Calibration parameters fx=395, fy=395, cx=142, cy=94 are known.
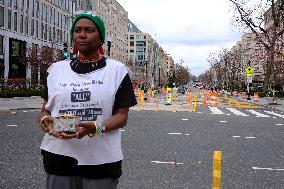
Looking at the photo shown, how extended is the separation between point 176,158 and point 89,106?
5.72 meters

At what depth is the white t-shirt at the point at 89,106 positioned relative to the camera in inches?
96.3

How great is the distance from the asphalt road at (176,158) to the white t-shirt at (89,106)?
3370 millimetres

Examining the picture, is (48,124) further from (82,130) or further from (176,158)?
(176,158)

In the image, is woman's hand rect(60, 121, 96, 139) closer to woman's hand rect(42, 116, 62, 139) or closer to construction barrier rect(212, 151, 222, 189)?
woman's hand rect(42, 116, 62, 139)

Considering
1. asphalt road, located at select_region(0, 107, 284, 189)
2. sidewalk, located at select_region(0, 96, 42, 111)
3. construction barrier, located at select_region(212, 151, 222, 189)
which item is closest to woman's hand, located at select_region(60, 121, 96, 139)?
construction barrier, located at select_region(212, 151, 222, 189)

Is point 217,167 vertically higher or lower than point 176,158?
higher

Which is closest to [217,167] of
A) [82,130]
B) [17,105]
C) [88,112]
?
[88,112]

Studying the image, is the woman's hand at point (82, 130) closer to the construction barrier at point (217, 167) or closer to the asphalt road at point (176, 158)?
the construction barrier at point (217, 167)

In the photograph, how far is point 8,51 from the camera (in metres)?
47.3

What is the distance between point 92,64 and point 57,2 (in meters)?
64.4

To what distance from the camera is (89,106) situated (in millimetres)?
2471

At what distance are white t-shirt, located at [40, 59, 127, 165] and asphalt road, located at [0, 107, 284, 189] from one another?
11.1 feet

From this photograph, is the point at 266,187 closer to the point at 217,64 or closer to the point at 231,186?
the point at 231,186

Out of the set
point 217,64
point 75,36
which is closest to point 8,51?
point 75,36
